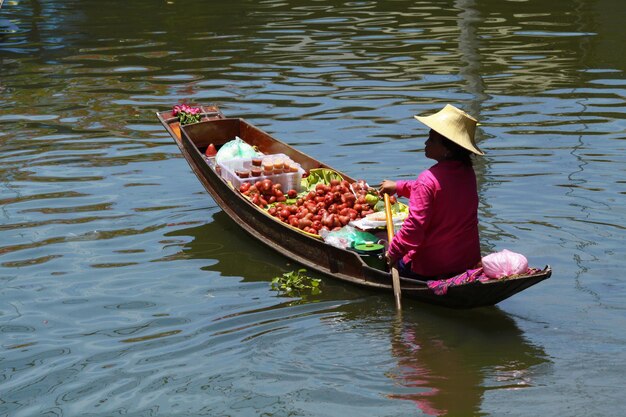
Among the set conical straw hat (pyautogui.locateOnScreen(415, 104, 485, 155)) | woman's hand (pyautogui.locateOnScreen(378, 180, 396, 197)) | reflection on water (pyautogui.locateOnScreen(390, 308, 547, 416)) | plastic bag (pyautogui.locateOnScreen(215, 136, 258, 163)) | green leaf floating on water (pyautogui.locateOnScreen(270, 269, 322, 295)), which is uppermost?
conical straw hat (pyautogui.locateOnScreen(415, 104, 485, 155))

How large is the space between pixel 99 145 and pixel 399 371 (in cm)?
654

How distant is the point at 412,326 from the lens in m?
7.23

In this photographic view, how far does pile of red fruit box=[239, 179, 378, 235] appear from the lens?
27.1 ft

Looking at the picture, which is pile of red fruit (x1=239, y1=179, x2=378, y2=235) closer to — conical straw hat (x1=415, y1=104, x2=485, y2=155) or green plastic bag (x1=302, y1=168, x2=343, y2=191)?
green plastic bag (x1=302, y1=168, x2=343, y2=191)

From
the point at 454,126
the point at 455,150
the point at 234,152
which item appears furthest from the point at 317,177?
the point at 454,126

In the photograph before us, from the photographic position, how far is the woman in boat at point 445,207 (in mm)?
6914

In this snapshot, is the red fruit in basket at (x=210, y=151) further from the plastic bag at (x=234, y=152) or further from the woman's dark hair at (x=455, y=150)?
the woman's dark hair at (x=455, y=150)

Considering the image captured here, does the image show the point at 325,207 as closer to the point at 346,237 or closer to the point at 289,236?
the point at 289,236

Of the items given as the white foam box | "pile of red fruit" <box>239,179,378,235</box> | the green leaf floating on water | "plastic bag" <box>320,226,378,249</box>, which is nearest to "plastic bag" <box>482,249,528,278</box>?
"plastic bag" <box>320,226,378,249</box>

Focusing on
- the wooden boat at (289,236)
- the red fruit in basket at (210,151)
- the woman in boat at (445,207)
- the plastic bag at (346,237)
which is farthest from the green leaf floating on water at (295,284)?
the red fruit in basket at (210,151)

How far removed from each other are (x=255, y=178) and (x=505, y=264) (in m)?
3.16

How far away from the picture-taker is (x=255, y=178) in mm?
9195

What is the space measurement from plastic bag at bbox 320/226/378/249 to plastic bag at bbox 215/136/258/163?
5.96 ft

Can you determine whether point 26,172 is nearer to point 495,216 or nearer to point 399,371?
point 495,216
